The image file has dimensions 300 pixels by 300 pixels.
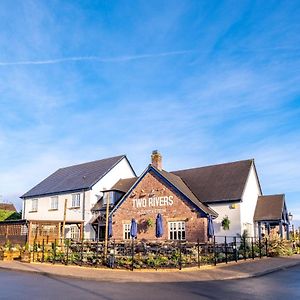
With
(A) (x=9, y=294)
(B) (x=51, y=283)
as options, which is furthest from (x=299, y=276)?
(A) (x=9, y=294)

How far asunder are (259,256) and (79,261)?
39.0 feet

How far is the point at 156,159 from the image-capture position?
32.9 metres

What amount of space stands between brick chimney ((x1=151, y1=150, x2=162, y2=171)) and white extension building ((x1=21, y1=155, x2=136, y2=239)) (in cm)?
741

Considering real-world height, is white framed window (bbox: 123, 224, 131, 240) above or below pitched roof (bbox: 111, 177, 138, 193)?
below

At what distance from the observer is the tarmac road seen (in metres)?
11.2

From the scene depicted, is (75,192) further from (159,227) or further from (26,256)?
(26,256)

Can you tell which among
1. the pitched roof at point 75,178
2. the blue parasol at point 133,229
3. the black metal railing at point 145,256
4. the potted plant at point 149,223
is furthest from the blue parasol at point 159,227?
the pitched roof at point 75,178

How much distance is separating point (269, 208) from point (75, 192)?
18484 millimetres

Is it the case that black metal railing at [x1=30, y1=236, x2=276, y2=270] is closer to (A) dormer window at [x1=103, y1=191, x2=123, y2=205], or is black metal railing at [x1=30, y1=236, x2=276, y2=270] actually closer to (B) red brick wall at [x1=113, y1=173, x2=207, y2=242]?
(B) red brick wall at [x1=113, y1=173, x2=207, y2=242]

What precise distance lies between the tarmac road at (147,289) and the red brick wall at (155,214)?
1263 centimetres

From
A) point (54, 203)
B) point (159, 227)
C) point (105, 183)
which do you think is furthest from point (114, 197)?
point (54, 203)

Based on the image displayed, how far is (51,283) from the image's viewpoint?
1403 centimetres

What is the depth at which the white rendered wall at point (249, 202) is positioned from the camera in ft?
98.1

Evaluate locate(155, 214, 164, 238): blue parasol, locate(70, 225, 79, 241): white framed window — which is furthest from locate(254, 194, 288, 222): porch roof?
locate(70, 225, 79, 241): white framed window
